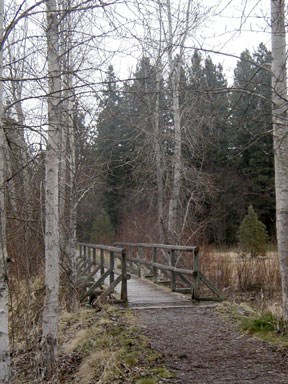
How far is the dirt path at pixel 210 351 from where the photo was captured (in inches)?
213

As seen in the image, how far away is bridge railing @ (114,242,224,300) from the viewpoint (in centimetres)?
1000

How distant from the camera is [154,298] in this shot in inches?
420

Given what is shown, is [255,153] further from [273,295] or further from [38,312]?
[38,312]

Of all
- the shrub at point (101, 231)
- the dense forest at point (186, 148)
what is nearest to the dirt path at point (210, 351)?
the dense forest at point (186, 148)

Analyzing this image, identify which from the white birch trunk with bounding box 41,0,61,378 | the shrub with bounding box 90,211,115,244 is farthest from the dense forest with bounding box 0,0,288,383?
the shrub with bounding box 90,211,115,244

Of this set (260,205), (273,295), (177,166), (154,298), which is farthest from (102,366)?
(260,205)

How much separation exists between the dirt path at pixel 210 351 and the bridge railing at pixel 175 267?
1.15 metres

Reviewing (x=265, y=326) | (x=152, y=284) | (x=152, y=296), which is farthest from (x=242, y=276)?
(x=265, y=326)

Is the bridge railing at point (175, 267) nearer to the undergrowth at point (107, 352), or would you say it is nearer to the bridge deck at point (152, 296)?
the bridge deck at point (152, 296)

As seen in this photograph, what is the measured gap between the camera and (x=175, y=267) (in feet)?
36.2

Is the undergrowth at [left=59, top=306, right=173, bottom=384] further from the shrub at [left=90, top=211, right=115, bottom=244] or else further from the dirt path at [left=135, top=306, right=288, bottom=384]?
the shrub at [left=90, top=211, right=115, bottom=244]

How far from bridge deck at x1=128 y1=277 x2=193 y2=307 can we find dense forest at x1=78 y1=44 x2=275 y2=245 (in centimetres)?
256

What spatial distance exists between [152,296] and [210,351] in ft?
Result: 14.8

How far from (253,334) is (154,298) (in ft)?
12.2
